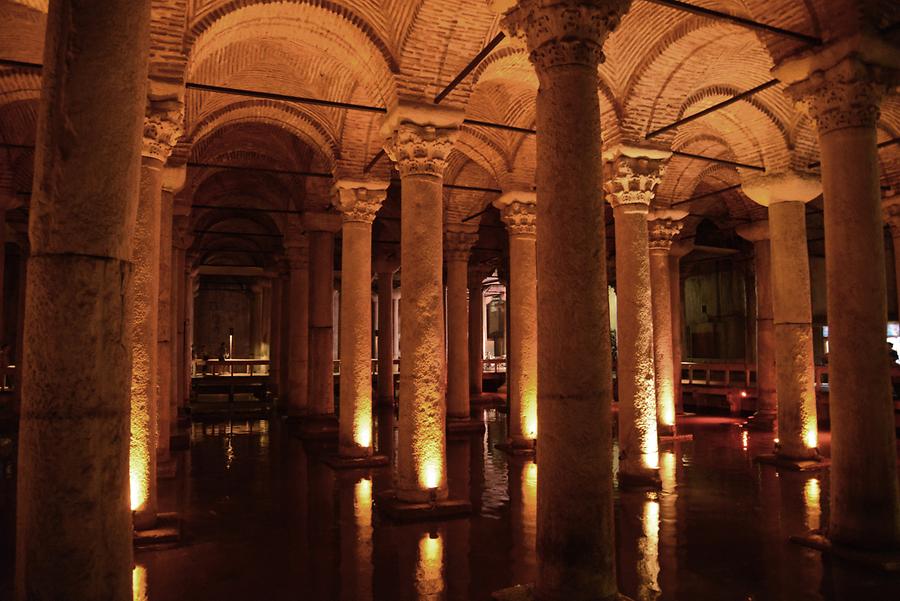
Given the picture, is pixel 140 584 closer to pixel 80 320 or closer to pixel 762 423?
pixel 80 320

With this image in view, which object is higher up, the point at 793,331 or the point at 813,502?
the point at 793,331

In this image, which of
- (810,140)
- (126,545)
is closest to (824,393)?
(810,140)

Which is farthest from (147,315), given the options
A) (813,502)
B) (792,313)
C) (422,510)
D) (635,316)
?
(792,313)

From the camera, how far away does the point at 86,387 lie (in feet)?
8.84

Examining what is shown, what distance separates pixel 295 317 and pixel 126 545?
12887 mm

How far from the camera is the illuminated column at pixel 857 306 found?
18.6ft

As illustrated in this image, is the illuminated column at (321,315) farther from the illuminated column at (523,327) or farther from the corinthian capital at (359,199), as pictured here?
the illuminated column at (523,327)

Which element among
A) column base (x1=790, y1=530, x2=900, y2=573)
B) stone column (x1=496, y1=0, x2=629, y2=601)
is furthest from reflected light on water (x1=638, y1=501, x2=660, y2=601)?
column base (x1=790, y1=530, x2=900, y2=573)

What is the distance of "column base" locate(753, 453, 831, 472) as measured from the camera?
31.8 ft

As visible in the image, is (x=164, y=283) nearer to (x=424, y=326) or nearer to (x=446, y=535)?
(x=424, y=326)

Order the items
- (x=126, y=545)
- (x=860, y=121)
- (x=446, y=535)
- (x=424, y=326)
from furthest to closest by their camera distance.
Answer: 1. (x=424, y=326)
2. (x=446, y=535)
3. (x=860, y=121)
4. (x=126, y=545)

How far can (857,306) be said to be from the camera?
5785 mm

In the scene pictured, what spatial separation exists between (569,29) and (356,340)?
611 centimetres

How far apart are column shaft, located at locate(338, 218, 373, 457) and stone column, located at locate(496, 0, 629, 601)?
5535 millimetres
